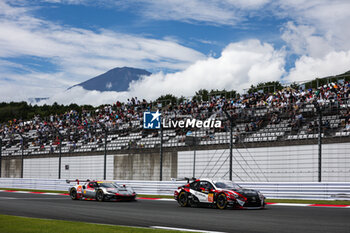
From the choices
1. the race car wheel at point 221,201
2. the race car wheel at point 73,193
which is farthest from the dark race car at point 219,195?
the race car wheel at point 73,193

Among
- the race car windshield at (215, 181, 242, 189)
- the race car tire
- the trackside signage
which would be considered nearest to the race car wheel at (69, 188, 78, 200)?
the trackside signage

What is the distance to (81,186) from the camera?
838 inches

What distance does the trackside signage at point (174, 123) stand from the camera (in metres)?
28.1

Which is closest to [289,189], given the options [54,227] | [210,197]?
[210,197]

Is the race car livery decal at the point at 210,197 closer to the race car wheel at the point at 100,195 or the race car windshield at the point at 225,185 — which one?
the race car windshield at the point at 225,185

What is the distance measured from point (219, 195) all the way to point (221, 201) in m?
0.25

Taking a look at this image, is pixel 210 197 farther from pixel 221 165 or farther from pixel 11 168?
pixel 11 168

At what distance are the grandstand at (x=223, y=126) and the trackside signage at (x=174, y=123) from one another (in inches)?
12.2

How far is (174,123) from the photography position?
104ft

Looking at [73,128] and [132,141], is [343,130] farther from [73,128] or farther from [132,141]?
[73,128]

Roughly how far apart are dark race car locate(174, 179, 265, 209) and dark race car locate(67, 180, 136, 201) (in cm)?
342

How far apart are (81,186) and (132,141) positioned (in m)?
12.3

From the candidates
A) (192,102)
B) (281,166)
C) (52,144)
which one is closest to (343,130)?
(281,166)

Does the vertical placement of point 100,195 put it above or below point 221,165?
below
